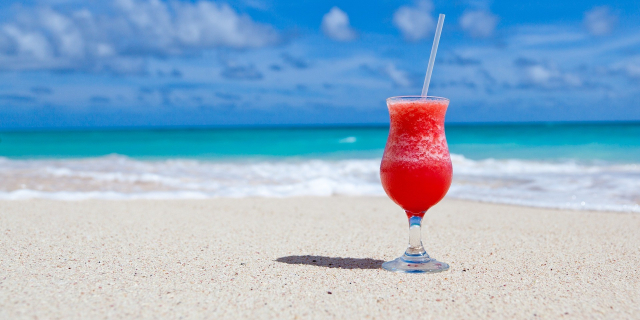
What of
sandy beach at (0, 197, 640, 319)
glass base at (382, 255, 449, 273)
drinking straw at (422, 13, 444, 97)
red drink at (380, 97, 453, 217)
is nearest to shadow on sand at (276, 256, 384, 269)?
sandy beach at (0, 197, 640, 319)

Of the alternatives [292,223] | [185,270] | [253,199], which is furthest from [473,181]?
[185,270]

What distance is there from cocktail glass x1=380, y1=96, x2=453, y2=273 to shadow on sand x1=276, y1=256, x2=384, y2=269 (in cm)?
15

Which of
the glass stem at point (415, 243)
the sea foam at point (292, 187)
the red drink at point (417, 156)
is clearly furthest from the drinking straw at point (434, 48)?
the sea foam at point (292, 187)

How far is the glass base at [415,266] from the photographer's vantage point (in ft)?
9.34

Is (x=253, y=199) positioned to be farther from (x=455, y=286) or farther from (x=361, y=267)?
(x=455, y=286)

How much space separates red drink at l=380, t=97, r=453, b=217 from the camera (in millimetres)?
2799

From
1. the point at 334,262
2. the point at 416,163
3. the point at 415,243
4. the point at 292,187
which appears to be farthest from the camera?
the point at 292,187

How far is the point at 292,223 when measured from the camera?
179 inches

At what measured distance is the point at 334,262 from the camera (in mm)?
3119

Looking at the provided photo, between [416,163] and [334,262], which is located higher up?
[416,163]

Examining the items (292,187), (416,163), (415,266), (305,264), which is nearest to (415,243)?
(415,266)

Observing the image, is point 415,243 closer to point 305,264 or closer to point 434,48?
point 305,264

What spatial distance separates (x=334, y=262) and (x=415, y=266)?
49 centimetres

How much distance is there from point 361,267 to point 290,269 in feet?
1.29
